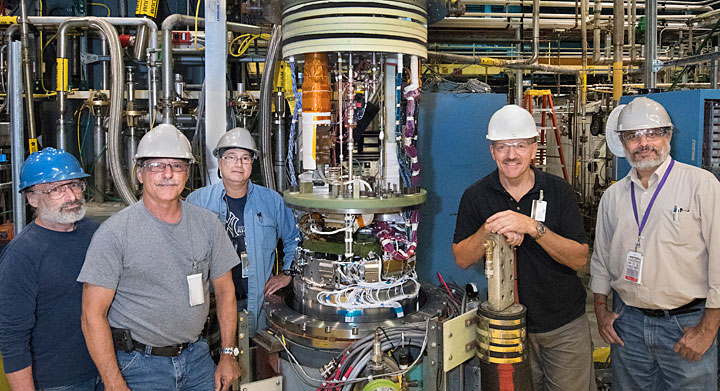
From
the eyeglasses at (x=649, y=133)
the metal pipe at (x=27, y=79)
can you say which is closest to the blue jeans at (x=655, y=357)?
the eyeglasses at (x=649, y=133)

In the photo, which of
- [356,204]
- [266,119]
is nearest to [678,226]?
[356,204]

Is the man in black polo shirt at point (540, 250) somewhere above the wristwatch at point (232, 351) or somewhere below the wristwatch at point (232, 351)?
above

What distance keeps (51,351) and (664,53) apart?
7369 millimetres

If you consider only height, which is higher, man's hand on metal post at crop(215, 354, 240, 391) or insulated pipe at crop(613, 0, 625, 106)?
insulated pipe at crop(613, 0, 625, 106)

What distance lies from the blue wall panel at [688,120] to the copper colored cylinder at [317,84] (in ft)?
5.32

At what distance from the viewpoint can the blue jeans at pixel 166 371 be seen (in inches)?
79.4

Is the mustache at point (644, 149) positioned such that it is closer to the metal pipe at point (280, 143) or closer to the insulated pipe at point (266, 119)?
the insulated pipe at point (266, 119)

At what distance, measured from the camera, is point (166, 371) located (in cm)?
205

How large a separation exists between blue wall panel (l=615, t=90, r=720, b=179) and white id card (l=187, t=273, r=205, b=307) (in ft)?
7.20

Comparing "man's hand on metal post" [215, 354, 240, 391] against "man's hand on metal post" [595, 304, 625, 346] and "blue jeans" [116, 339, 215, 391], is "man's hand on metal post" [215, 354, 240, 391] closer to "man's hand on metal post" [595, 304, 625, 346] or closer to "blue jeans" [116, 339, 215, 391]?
"blue jeans" [116, 339, 215, 391]

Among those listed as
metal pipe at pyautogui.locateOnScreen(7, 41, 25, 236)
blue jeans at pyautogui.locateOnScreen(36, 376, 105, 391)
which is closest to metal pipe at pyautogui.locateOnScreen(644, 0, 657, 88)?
blue jeans at pyautogui.locateOnScreen(36, 376, 105, 391)

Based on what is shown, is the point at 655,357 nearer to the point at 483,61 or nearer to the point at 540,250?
the point at 540,250

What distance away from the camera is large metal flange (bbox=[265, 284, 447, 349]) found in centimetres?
232

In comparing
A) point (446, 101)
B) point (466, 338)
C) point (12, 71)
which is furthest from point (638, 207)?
point (12, 71)
